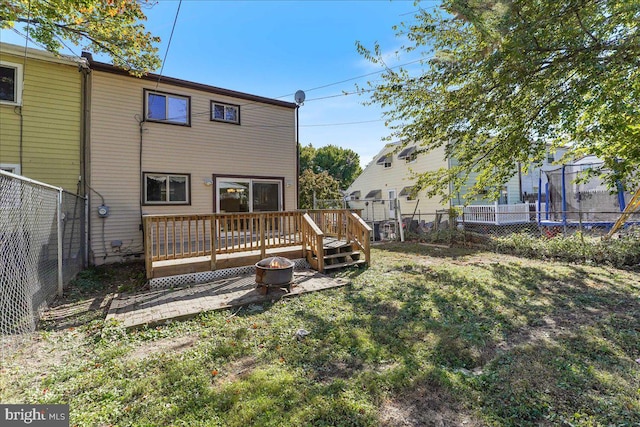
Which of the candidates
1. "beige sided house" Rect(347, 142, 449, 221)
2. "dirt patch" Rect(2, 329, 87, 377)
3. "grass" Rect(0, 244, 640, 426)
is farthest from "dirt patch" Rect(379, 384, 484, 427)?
"beige sided house" Rect(347, 142, 449, 221)

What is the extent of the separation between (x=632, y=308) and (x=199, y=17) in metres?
9.95

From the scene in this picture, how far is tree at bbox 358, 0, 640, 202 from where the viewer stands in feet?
14.1

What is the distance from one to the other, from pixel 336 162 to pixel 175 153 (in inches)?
1102

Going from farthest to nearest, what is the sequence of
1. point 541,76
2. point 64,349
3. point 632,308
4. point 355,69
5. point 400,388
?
point 355,69 < point 541,76 < point 632,308 < point 64,349 < point 400,388

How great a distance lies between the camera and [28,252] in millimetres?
3705

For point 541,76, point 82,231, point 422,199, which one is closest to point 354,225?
point 541,76

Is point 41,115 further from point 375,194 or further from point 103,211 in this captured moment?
point 375,194

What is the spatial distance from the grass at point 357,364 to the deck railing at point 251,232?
1.58 m

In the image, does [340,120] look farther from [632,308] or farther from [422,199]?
[632,308]

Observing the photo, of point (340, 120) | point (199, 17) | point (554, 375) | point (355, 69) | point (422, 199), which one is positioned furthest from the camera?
point (422, 199)

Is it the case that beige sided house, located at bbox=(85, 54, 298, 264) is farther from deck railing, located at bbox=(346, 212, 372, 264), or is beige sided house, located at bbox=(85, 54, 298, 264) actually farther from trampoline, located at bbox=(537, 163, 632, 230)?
trampoline, located at bbox=(537, 163, 632, 230)

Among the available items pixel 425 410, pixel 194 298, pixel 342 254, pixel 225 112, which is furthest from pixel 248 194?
pixel 425 410

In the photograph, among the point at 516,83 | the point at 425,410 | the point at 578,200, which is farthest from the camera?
the point at 578,200

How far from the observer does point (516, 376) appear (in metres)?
2.63
